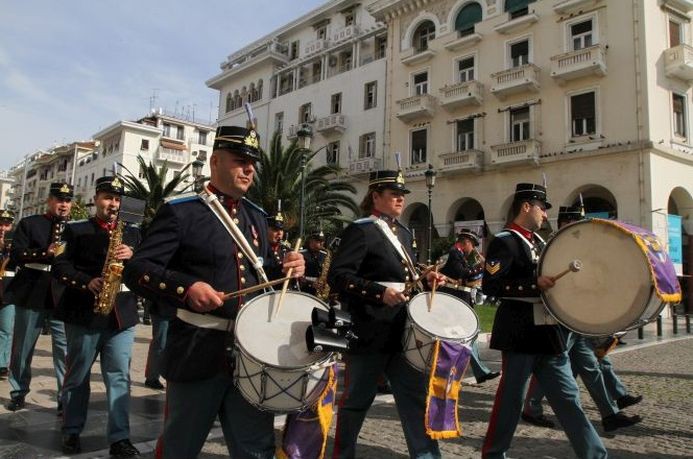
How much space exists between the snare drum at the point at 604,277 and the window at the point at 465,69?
24.8 m

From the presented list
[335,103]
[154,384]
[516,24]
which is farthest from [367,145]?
[154,384]

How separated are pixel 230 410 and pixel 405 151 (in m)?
27.9

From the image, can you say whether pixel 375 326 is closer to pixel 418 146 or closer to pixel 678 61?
pixel 678 61

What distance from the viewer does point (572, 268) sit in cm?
406

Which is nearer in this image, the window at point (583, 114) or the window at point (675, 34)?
the window at point (583, 114)

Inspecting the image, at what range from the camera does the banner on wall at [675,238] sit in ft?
72.0

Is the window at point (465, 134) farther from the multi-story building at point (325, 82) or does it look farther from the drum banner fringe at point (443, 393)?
the drum banner fringe at point (443, 393)

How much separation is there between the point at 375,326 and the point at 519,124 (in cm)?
2344

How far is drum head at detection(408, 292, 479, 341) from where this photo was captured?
3.91 meters

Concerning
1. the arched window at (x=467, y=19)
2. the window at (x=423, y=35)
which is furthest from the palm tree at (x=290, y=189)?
the arched window at (x=467, y=19)

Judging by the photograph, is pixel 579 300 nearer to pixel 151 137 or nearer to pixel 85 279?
pixel 85 279

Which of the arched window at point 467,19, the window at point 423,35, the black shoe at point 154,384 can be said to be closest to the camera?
the black shoe at point 154,384

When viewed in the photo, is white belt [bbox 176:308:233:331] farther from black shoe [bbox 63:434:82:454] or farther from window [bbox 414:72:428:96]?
window [bbox 414:72:428:96]

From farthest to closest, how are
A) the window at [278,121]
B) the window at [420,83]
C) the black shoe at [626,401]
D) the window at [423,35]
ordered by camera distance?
the window at [278,121] < the window at [423,35] < the window at [420,83] < the black shoe at [626,401]
